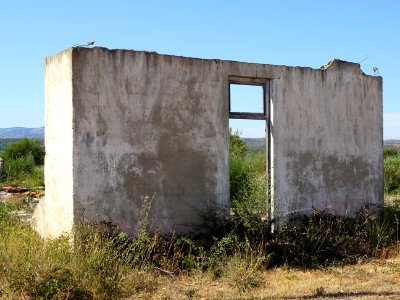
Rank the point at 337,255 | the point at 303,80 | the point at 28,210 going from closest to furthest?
the point at 337,255, the point at 303,80, the point at 28,210

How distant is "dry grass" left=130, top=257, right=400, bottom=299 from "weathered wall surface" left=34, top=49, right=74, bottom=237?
174cm

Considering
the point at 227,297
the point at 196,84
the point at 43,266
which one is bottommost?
the point at 227,297

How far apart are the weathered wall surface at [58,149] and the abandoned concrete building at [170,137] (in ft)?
0.05

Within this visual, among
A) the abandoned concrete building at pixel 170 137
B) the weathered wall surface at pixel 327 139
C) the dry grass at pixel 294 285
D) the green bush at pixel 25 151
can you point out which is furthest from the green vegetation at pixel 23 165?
the dry grass at pixel 294 285

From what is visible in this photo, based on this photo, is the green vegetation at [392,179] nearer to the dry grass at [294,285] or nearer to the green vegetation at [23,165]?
the dry grass at [294,285]

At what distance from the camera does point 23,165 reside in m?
23.3

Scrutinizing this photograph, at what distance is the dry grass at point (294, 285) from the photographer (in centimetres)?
699

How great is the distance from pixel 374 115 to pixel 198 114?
14.3 feet

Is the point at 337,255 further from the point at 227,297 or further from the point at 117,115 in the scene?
the point at 117,115

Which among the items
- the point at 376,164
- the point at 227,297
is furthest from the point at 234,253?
the point at 376,164

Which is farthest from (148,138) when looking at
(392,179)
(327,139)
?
(392,179)

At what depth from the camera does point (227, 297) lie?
6.86 metres

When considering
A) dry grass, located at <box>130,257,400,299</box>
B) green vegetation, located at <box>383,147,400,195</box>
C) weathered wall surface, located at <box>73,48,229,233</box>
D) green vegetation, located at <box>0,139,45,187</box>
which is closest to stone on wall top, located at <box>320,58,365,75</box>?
weathered wall surface, located at <box>73,48,229,233</box>

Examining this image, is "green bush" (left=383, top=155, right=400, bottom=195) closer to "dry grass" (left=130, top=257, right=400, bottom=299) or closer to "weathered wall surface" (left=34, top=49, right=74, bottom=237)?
"dry grass" (left=130, top=257, right=400, bottom=299)
